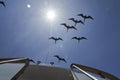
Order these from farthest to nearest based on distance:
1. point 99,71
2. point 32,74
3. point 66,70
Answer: point 99,71 → point 66,70 → point 32,74

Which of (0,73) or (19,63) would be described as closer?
(0,73)

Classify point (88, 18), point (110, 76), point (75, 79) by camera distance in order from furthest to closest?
point (88, 18) → point (110, 76) → point (75, 79)

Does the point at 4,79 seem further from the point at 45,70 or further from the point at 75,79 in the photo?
the point at 45,70

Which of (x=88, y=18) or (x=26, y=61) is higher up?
(x=88, y=18)

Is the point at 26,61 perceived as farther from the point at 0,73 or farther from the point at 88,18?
the point at 88,18

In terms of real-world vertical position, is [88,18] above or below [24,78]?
above

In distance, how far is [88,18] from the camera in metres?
33.4

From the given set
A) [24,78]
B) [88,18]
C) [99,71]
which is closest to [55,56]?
[88,18]

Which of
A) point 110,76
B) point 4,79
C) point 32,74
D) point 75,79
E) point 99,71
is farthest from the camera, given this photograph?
point 99,71

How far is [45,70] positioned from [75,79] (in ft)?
5.17

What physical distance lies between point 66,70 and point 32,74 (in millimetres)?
1161

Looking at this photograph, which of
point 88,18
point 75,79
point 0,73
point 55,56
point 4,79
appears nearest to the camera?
point 4,79

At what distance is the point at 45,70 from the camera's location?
8367 millimetres

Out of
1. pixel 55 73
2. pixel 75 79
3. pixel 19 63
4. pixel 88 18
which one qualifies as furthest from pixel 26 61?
pixel 88 18
